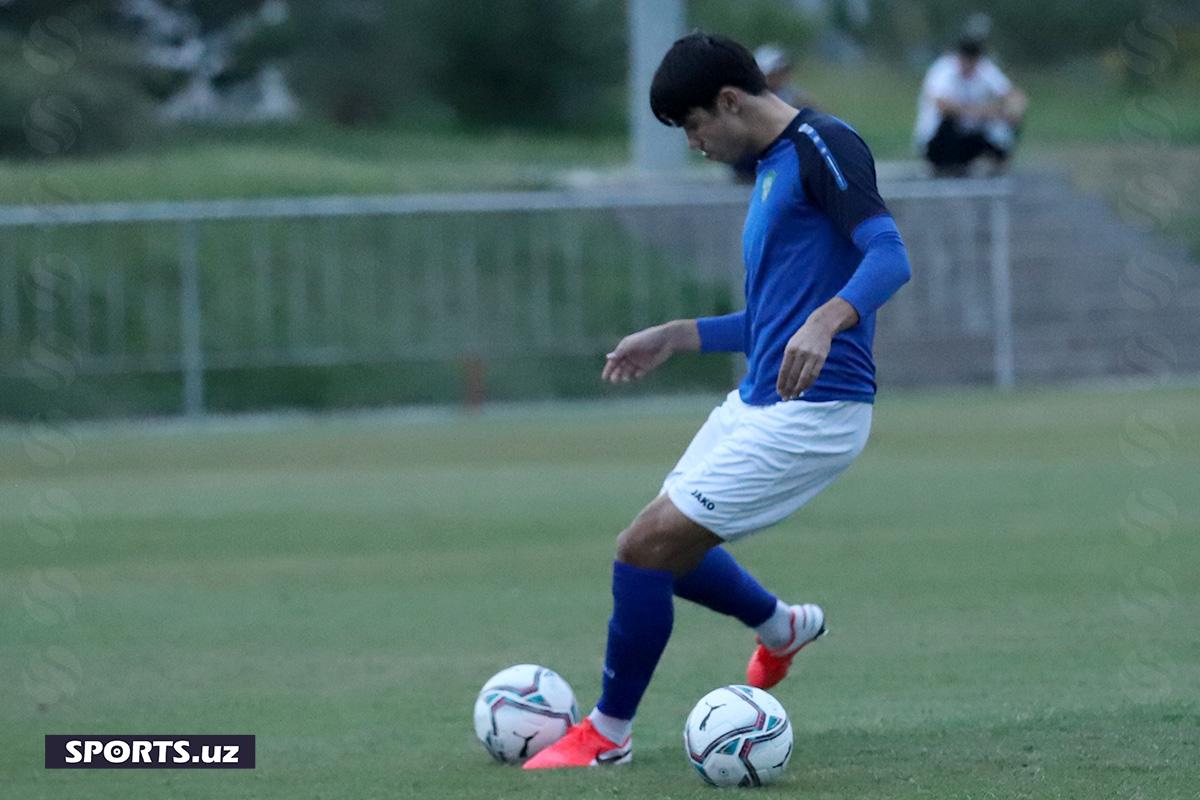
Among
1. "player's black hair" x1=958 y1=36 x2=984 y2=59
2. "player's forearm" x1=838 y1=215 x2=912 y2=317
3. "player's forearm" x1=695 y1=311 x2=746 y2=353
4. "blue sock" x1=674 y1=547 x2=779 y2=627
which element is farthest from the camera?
"player's black hair" x1=958 y1=36 x2=984 y2=59

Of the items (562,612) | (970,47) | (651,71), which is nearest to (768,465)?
(562,612)

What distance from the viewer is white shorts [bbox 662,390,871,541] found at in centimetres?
549

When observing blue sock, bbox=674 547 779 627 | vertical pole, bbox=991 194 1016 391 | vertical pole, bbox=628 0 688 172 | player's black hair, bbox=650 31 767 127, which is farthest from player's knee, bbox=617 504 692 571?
vertical pole, bbox=628 0 688 172

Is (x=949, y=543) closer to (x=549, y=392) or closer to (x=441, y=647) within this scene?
(x=441, y=647)

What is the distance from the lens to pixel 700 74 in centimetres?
544

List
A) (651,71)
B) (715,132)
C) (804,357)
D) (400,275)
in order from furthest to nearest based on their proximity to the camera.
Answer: (651,71) < (400,275) < (715,132) < (804,357)

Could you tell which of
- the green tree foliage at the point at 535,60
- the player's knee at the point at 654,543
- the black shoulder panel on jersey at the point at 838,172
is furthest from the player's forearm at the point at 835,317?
the green tree foliage at the point at 535,60

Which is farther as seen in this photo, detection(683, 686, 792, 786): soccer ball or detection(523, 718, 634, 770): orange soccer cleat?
detection(523, 718, 634, 770): orange soccer cleat

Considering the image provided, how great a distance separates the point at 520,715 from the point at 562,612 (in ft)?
9.15

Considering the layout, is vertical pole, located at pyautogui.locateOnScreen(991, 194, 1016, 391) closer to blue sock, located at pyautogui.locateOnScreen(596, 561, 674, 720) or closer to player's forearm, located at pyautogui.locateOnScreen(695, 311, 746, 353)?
player's forearm, located at pyautogui.locateOnScreen(695, 311, 746, 353)

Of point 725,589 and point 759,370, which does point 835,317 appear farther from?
point 725,589

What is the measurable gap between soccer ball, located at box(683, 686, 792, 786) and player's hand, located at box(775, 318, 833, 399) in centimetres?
87

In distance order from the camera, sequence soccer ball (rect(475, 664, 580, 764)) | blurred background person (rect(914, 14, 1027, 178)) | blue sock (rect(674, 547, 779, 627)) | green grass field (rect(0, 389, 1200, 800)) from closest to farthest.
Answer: green grass field (rect(0, 389, 1200, 800)), soccer ball (rect(475, 664, 580, 764)), blue sock (rect(674, 547, 779, 627)), blurred background person (rect(914, 14, 1027, 178))

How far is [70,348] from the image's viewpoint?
19.0 metres
